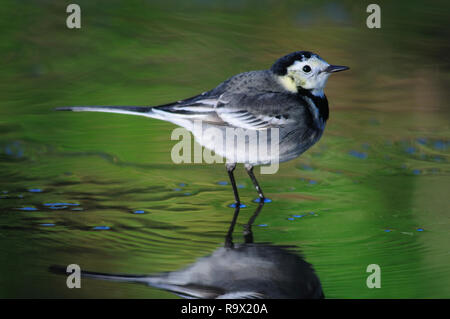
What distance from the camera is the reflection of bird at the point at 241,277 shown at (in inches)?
193

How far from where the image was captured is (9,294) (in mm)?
4785

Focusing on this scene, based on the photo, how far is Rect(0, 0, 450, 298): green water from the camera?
18.0 ft

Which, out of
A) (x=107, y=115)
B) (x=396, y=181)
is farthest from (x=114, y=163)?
(x=396, y=181)

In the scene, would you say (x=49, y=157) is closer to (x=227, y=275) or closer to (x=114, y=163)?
(x=114, y=163)

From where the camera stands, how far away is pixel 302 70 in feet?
22.8

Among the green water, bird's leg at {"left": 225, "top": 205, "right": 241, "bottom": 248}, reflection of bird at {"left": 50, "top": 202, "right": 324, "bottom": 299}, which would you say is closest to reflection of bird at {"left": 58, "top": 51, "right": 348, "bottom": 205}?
bird's leg at {"left": 225, "top": 205, "right": 241, "bottom": 248}

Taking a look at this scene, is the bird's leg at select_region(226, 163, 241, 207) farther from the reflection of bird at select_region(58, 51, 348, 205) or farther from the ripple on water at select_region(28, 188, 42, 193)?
the ripple on water at select_region(28, 188, 42, 193)

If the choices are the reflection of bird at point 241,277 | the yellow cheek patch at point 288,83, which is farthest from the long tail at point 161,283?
the yellow cheek patch at point 288,83

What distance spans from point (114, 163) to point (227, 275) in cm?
299

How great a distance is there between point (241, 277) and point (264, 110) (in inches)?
84.9

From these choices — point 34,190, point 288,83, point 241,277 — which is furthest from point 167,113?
point 241,277

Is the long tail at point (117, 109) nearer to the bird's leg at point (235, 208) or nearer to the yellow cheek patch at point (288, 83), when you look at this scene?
the bird's leg at point (235, 208)

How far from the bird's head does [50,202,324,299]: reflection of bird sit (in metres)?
2.06

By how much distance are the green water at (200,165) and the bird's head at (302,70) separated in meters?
0.99
